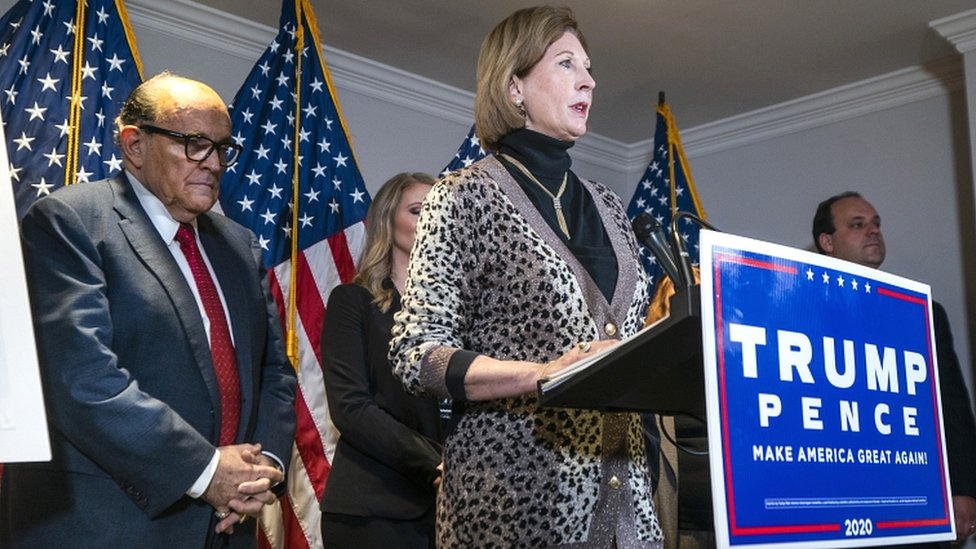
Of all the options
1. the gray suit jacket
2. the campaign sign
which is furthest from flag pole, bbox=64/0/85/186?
the campaign sign

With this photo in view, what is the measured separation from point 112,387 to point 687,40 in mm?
3716

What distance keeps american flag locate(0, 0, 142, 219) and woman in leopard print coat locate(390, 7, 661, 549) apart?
6.96 feet

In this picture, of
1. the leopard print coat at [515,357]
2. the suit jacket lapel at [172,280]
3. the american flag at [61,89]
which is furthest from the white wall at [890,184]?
the suit jacket lapel at [172,280]

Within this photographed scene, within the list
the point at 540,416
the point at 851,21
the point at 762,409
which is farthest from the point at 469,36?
the point at 762,409

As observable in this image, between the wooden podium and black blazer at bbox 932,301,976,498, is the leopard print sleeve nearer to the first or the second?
the wooden podium

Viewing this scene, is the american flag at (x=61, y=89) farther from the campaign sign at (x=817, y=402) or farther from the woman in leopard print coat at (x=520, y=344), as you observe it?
the campaign sign at (x=817, y=402)

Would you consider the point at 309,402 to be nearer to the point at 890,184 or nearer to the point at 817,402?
the point at 817,402

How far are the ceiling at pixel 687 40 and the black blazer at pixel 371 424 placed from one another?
2.17 m

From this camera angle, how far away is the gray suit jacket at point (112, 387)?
171 centimetres

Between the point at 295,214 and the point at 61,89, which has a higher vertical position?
the point at 61,89

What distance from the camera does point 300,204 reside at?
13.1 feet

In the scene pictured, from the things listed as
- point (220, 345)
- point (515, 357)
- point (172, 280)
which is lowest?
point (515, 357)

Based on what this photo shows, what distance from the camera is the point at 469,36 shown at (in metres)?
4.73

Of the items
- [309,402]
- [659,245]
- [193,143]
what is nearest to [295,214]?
[309,402]
